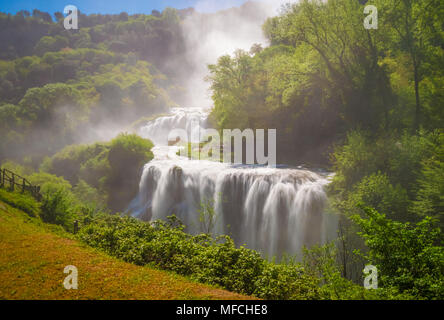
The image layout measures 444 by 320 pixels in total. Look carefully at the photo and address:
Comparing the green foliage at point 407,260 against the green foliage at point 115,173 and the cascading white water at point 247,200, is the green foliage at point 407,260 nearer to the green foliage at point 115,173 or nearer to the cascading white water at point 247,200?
the cascading white water at point 247,200

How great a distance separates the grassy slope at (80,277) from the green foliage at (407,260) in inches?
180

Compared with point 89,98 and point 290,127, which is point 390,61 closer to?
point 290,127

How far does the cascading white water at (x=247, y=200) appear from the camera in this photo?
55.2 feet

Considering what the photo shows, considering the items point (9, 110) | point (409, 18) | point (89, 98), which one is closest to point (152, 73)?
point (89, 98)

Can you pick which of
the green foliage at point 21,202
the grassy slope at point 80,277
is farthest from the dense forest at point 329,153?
the grassy slope at point 80,277

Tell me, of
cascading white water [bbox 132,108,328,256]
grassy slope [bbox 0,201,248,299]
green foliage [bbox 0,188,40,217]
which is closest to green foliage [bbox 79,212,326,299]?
grassy slope [bbox 0,201,248,299]

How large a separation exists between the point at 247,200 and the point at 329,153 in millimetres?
7824

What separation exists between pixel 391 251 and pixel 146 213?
24.5m

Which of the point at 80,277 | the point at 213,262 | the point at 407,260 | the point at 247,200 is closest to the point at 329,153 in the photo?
the point at 247,200

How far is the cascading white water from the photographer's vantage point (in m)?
16.8

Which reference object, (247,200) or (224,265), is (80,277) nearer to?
(224,265)
